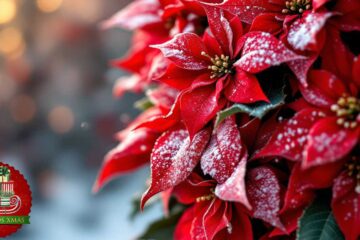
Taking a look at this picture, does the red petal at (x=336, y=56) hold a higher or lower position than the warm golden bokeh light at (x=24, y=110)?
higher

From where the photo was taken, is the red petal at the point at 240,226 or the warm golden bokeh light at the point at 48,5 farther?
the warm golden bokeh light at the point at 48,5

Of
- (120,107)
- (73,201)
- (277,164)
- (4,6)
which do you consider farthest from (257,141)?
(4,6)

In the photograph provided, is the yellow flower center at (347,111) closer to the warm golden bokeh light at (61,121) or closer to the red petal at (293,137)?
the red petal at (293,137)

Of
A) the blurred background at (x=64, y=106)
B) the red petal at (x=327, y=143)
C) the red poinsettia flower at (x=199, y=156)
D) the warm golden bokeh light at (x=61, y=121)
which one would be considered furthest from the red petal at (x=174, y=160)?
the warm golden bokeh light at (x=61, y=121)

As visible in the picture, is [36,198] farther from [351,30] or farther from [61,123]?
[351,30]

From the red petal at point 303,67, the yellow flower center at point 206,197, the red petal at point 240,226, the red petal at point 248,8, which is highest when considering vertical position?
the red petal at point 248,8

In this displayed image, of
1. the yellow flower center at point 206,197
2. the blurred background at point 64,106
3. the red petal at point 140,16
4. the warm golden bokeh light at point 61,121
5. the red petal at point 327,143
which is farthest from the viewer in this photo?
the warm golden bokeh light at point 61,121

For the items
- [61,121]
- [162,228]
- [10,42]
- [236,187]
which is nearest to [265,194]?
[236,187]

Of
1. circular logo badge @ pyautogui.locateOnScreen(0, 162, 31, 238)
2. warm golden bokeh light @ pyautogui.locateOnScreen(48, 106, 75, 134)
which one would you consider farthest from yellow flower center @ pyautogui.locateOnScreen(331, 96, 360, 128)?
warm golden bokeh light @ pyautogui.locateOnScreen(48, 106, 75, 134)

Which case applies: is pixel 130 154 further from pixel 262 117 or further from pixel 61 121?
pixel 61 121
